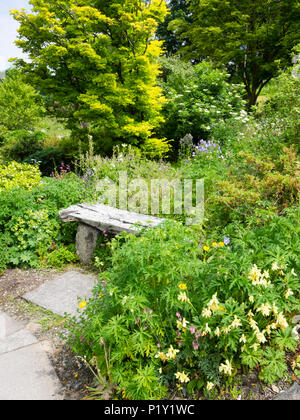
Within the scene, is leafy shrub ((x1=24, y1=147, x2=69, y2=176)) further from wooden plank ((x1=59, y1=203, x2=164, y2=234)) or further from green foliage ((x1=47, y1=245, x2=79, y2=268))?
green foliage ((x1=47, y1=245, x2=79, y2=268))

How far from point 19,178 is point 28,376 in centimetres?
377

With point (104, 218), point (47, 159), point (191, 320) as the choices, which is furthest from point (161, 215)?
point (47, 159)

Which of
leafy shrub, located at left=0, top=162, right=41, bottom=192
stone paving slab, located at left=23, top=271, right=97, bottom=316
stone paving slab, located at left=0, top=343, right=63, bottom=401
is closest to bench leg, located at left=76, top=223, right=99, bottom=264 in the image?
stone paving slab, located at left=23, top=271, right=97, bottom=316

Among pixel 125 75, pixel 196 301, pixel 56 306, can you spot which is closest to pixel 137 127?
pixel 125 75

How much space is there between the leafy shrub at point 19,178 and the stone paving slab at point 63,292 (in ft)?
6.53

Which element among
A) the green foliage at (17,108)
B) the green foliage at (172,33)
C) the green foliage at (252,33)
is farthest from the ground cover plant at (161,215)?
the green foliage at (172,33)

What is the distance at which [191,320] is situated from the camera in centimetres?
197

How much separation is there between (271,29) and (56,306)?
13.2 metres

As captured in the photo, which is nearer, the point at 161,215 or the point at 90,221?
the point at 90,221

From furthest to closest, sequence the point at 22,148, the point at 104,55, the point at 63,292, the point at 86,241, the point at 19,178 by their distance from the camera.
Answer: the point at 22,148 → the point at 104,55 → the point at 19,178 → the point at 86,241 → the point at 63,292

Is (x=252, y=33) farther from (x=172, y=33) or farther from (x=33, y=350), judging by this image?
(x=33, y=350)

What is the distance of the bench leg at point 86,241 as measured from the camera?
3.76 m

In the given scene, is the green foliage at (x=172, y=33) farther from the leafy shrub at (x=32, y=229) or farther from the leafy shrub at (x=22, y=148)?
the leafy shrub at (x=32, y=229)
